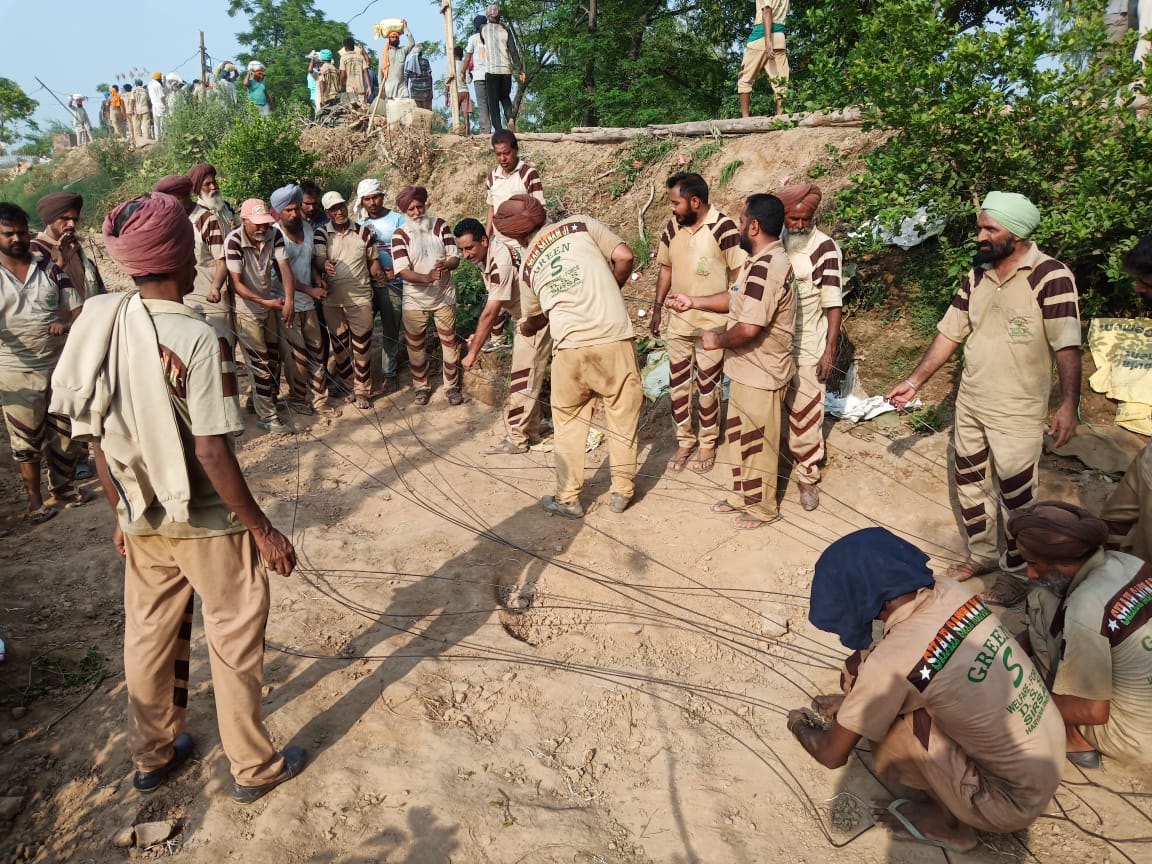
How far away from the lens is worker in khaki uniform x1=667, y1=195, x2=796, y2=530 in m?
4.57

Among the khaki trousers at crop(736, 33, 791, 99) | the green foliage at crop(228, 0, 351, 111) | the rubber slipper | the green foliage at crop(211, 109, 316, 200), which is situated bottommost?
the rubber slipper

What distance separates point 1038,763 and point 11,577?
16.7 feet

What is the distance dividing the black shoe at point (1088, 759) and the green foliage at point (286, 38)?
24.6 metres

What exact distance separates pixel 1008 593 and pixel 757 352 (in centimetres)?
187

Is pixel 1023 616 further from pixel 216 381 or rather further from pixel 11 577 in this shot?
pixel 11 577

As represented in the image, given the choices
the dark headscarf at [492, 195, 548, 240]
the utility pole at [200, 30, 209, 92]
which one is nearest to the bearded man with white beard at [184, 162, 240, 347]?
the dark headscarf at [492, 195, 548, 240]

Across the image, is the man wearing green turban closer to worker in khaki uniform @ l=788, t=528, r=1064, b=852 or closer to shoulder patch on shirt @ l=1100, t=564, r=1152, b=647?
shoulder patch on shirt @ l=1100, t=564, r=1152, b=647

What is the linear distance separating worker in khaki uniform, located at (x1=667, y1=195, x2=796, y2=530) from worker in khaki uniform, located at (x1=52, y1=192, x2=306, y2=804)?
2736 millimetres

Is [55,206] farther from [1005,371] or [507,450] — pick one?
[1005,371]

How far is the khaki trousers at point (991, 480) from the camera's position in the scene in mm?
4070

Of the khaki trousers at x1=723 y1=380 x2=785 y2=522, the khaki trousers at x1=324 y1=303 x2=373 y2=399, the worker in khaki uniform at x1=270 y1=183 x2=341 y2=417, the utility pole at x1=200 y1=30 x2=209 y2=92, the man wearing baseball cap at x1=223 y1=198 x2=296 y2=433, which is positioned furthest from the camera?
the utility pole at x1=200 y1=30 x2=209 y2=92

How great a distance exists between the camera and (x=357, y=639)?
3.97 m

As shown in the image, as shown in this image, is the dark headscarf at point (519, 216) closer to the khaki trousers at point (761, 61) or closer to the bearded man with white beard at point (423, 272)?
the bearded man with white beard at point (423, 272)

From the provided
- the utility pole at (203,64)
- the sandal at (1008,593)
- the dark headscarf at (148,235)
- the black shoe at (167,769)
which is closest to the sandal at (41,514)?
the black shoe at (167,769)
